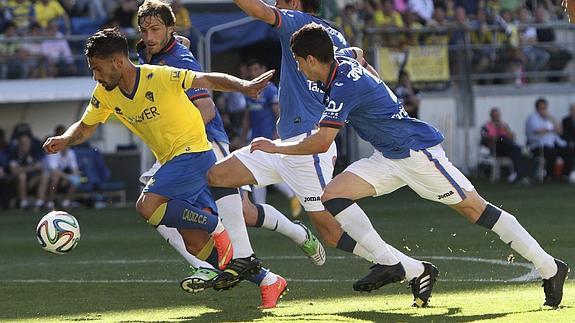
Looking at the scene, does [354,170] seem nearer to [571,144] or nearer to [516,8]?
[571,144]

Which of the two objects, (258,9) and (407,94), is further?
(407,94)

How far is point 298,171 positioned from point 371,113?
1286mm

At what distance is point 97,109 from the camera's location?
9.35m

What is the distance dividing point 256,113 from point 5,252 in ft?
15.8

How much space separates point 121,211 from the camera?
20.5m

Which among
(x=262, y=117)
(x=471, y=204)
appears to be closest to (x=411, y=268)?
(x=471, y=204)

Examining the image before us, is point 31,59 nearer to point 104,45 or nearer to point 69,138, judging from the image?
point 69,138

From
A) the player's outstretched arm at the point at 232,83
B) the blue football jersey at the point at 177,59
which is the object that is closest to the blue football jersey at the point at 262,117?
the blue football jersey at the point at 177,59

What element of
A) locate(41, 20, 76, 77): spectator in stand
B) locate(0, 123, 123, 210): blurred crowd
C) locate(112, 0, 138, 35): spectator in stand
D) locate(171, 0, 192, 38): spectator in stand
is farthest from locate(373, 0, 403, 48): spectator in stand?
locate(0, 123, 123, 210): blurred crowd

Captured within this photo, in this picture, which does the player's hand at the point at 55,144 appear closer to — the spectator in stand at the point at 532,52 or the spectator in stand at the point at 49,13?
the spectator in stand at the point at 49,13

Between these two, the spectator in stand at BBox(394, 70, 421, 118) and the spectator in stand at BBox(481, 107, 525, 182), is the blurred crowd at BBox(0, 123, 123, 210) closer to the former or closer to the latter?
the spectator in stand at BBox(394, 70, 421, 118)

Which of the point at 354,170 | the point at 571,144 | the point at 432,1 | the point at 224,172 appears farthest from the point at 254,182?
the point at 432,1

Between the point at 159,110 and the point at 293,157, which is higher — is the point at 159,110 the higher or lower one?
the higher one

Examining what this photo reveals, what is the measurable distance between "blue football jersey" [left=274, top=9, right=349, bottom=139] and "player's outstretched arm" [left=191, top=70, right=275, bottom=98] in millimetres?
1099
